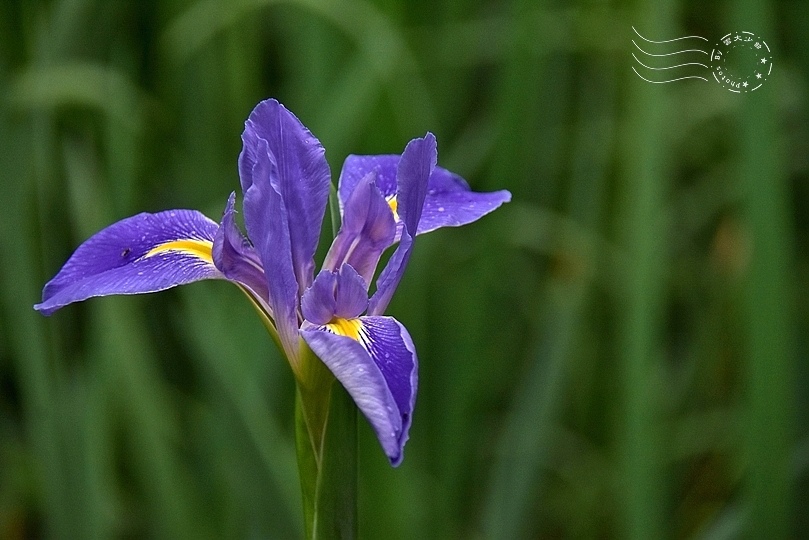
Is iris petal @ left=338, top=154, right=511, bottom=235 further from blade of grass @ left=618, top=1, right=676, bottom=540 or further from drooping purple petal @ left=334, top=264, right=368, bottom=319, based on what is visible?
blade of grass @ left=618, top=1, right=676, bottom=540

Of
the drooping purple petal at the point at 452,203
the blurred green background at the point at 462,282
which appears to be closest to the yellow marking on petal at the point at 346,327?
the drooping purple petal at the point at 452,203

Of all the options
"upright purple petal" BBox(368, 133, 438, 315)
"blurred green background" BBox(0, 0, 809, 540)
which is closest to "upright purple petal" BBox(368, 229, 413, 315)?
Answer: "upright purple petal" BBox(368, 133, 438, 315)

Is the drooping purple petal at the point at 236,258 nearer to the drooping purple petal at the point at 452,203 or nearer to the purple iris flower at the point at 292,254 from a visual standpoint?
the purple iris flower at the point at 292,254

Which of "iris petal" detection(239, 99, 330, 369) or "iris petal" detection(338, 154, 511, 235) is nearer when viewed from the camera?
"iris petal" detection(239, 99, 330, 369)

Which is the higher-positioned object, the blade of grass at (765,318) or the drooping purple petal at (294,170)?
the drooping purple petal at (294,170)

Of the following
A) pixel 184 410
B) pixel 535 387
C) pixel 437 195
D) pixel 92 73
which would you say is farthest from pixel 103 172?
pixel 437 195
